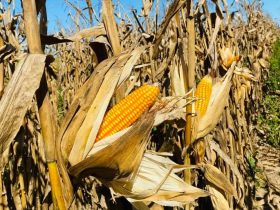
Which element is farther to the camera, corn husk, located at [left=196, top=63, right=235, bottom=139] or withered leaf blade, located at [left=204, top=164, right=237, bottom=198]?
withered leaf blade, located at [left=204, top=164, right=237, bottom=198]

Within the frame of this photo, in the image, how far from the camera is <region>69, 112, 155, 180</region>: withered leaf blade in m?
1.51

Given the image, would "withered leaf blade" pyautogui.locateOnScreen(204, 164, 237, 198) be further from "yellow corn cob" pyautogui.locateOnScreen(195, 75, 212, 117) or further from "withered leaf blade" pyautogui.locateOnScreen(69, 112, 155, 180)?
"withered leaf blade" pyautogui.locateOnScreen(69, 112, 155, 180)

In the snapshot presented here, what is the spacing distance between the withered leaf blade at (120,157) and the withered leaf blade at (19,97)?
0.28 metres

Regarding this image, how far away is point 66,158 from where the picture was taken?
151 centimetres

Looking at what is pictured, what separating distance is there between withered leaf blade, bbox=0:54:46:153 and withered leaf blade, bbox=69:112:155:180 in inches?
10.8

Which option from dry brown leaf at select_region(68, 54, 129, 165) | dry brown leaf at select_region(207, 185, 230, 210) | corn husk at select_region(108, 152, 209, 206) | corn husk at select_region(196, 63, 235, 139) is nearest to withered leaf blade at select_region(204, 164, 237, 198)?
dry brown leaf at select_region(207, 185, 230, 210)

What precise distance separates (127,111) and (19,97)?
50 cm

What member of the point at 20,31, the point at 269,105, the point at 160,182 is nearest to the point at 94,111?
the point at 160,182

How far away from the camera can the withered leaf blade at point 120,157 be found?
1515 mm

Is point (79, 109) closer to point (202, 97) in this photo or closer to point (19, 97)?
point (19, 97)

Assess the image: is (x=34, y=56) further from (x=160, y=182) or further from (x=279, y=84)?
(x=279, y=84)

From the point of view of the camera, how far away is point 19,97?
1353 millimetres

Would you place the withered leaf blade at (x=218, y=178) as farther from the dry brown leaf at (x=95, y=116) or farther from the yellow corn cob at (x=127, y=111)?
the dry brown leaf at (x=95, y=116)

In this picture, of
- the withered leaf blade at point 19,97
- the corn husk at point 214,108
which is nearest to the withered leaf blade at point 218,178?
the corn husk at point 214,108
